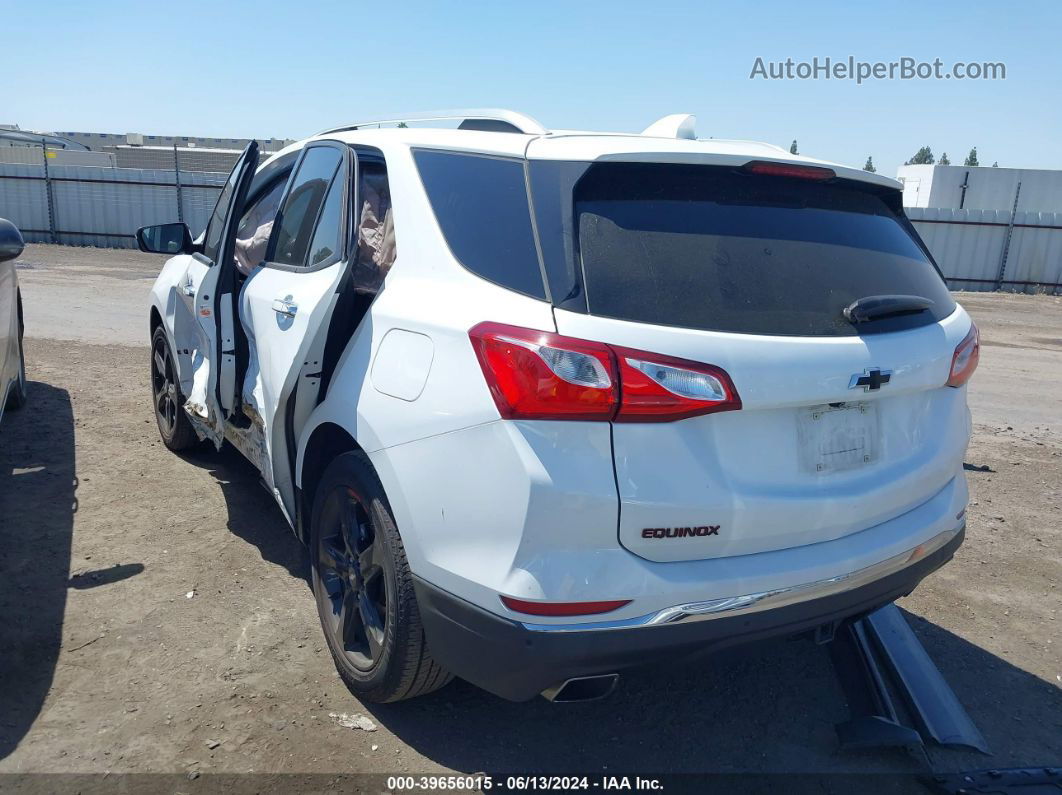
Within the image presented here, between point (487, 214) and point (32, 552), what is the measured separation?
297 cm

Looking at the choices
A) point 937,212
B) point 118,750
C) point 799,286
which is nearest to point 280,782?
point 118,750

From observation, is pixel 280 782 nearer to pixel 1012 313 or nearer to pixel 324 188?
pixel 324 188

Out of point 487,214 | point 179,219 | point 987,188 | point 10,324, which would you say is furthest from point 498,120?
point 987,188

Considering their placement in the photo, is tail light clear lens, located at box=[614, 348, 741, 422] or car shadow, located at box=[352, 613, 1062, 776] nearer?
tail light clear lens, located at box=[614, 348, 741, 422]

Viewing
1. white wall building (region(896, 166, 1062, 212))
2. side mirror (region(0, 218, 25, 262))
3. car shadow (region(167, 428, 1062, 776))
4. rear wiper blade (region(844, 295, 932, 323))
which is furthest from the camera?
white wall building (region(896, 166, 1062, 212))

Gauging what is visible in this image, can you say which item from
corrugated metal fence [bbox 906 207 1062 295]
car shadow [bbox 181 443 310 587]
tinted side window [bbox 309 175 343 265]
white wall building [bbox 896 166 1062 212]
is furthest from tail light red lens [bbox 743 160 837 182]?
white wall building [bbox 896 166 1062 212]

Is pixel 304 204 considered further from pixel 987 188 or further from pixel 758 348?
pixel 987 188

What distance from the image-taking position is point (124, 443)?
5.57 m

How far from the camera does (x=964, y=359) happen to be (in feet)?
9.20

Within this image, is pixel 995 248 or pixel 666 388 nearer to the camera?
pixel 666 388

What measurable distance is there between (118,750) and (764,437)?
225cm

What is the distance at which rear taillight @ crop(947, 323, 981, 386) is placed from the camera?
273cm

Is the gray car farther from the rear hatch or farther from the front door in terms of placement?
the rear hatch

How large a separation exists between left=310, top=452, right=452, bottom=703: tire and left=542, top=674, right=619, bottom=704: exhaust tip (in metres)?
0.51
